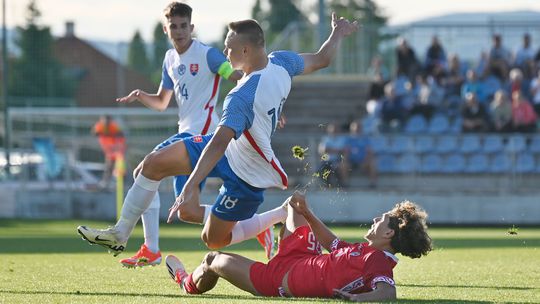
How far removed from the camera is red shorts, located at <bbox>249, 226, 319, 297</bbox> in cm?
775

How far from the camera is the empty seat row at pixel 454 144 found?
20.9 metres

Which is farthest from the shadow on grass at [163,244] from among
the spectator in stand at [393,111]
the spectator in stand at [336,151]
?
the spectator in stand at [393,111]

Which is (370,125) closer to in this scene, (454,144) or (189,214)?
(454,144)

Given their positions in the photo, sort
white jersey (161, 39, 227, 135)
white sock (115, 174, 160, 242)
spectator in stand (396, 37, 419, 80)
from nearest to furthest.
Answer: white sock (115, 174, 160, 242) < white jersey (161, 39, 227, 135) < spectator in stand (396, 37, 419, 80)

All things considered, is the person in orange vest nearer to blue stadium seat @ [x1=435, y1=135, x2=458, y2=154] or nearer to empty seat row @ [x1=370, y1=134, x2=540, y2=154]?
empty seat row @ [x1=370, y1=134, x2=540, y2=154]

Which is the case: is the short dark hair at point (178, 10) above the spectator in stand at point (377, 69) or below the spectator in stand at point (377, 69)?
above

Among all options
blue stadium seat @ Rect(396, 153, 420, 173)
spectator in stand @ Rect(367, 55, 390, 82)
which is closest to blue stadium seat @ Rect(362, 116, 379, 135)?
blue stadium seat @ Rect(396, 153, 420, 173)

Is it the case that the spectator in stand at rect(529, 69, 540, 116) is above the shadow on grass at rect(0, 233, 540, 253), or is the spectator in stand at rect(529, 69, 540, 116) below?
above

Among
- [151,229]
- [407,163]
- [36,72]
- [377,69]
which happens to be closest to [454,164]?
[407,163]

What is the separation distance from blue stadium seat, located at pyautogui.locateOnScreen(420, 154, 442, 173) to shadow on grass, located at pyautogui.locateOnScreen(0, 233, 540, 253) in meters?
4.96

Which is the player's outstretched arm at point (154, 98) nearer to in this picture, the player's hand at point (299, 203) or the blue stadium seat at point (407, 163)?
the player's hand at point (299, 203)

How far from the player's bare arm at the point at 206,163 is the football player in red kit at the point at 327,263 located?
63 cm

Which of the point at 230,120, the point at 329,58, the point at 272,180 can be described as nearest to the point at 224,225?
the point at 272,180

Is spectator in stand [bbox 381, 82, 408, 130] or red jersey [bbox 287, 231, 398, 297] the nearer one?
red jersey [bbox 287, 231, 398, 297]
